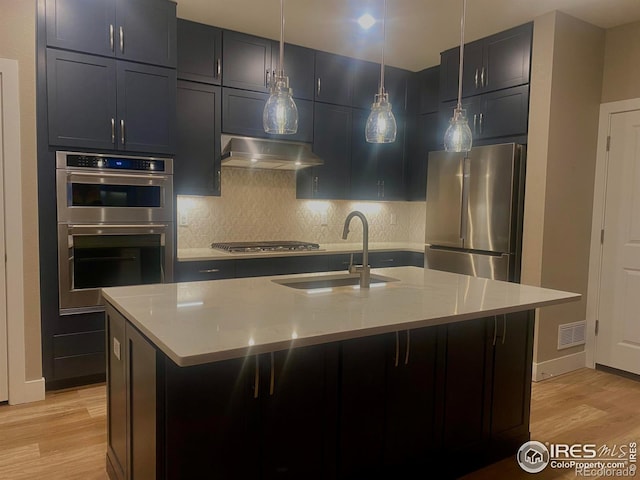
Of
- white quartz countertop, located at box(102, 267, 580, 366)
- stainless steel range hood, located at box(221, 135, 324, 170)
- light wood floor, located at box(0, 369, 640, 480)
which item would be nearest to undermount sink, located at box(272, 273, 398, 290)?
white quartz countertop, located at box(102, 267, 580, 366)

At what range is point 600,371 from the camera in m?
3.93

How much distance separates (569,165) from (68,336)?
4.01 metres

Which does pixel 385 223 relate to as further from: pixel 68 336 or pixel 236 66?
pixel 68 336

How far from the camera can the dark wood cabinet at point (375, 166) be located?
480 centimetres

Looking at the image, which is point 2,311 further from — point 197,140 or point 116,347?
point 197,140

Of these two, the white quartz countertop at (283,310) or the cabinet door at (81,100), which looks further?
the cabinet door at (81,100)

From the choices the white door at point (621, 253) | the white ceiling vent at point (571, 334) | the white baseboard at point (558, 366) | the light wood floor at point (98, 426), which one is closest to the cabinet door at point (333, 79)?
the white door at point (621, 253)

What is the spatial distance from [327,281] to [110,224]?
1.70m

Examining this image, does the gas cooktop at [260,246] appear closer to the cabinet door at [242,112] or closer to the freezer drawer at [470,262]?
the cabinet door at [242,112]

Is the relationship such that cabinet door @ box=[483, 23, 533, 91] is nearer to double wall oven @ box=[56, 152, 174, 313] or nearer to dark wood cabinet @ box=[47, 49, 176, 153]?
dark wood cabinet @ box=[47, 49, 176, 153]

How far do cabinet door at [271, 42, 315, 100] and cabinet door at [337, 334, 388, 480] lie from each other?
9.91ft

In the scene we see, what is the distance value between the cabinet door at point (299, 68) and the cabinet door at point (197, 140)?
71cm

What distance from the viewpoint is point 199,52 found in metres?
3.85

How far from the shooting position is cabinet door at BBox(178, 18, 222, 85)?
378cm
